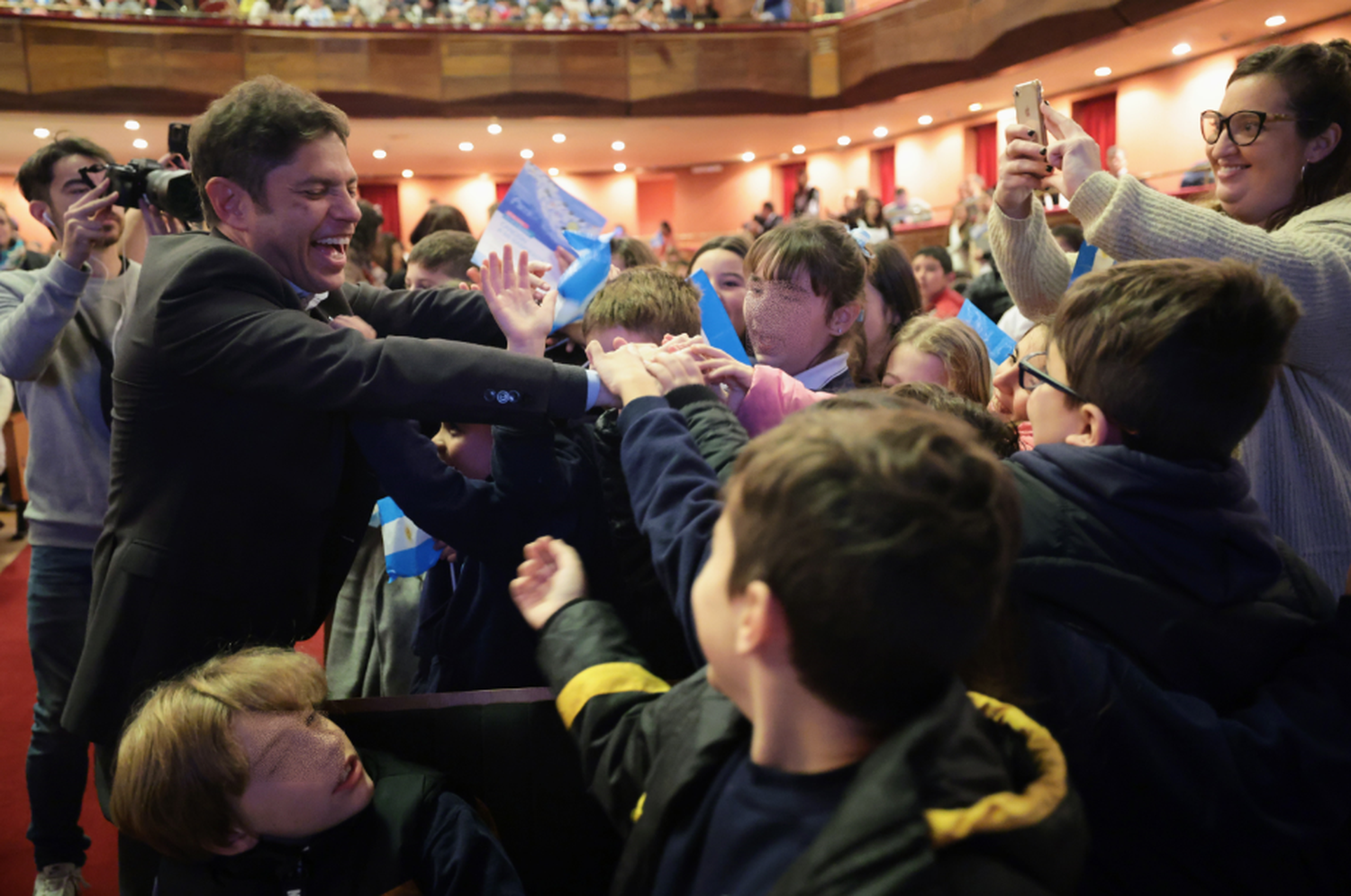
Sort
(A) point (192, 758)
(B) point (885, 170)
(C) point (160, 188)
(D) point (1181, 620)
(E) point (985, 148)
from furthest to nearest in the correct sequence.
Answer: (B) point (885, 170) → (E) point (985, 148) → (C) point (160, 188) → (A) point (192, 758) → (D) point (1181, 620)

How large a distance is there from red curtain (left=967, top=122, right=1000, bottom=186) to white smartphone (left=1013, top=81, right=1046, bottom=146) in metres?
11.2

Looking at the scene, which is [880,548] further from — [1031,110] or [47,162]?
[47,162]

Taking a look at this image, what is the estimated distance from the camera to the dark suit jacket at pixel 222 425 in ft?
4.17

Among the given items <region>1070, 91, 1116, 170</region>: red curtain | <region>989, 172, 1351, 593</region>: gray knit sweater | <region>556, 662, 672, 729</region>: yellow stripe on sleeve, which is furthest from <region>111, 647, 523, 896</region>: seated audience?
<region>1070, 91, 1116, 170</region>: red curtain

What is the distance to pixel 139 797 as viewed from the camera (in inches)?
47.3

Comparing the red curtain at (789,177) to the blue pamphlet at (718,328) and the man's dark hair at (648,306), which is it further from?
the man's dark hair at (648,306)

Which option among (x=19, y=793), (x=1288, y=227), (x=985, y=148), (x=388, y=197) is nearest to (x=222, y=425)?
(x=1288, y=227)

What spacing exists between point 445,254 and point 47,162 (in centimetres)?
100

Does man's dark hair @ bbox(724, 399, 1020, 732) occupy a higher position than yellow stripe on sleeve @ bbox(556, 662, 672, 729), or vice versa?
man's dark hair @ bbox(724, 399, 1020, 732)

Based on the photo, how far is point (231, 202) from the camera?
1.40 metres

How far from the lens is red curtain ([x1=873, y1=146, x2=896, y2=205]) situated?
13.3m

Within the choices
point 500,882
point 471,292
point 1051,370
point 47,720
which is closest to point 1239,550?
point 1051,370

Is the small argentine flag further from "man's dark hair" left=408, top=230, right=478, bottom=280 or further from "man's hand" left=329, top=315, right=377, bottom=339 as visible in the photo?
"man's dark hair" left=408, top=230, right=478, bottom=280

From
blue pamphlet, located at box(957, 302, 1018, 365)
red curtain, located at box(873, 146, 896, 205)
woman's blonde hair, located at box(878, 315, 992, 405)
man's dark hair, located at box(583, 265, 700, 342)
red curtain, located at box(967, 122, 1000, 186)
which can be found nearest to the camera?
man's dark hair, located at box(583, 265, 700, 342)
